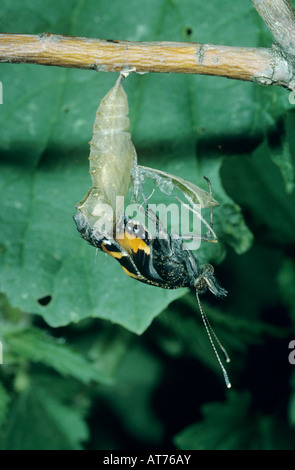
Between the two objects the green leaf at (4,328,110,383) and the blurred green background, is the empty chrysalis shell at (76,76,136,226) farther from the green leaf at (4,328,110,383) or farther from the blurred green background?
the green leaf at (4,328,110,383)

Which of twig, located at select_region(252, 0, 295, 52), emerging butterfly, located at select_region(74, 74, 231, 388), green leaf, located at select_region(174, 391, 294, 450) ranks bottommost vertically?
green leaf, located at select_region(174, 391, 294, 450)

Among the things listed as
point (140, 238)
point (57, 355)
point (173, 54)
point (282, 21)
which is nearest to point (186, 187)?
point (140, 238)

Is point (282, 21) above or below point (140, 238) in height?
above

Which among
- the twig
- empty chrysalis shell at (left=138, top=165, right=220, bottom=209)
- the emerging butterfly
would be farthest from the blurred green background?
the twig

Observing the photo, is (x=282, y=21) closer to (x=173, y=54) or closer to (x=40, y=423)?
(x=173, y=54)

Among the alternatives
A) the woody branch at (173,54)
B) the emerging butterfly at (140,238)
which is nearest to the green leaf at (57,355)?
the emerging butterfly at (140,238)

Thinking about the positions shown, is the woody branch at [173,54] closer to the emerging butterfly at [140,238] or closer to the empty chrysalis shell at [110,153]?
the empty chrysalis shell at [110,153]

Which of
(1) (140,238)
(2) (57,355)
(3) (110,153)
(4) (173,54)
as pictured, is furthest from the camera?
(2) (57,355)
